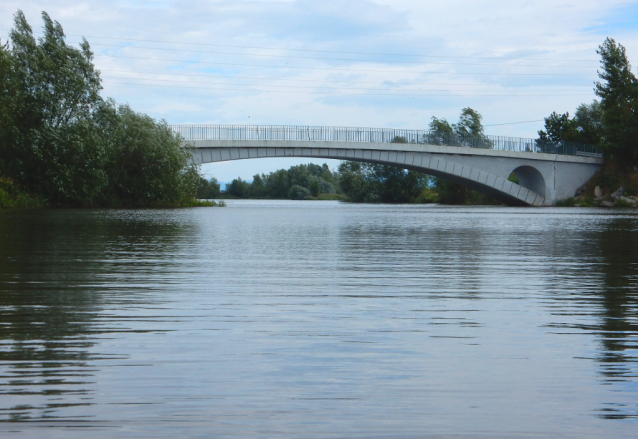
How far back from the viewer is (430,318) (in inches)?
255

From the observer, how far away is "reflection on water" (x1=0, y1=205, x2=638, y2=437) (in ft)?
11.7

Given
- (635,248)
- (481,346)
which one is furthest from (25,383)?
(635,248)

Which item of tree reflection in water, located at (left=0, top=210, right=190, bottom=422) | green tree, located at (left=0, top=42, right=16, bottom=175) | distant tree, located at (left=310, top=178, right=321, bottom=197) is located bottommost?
tree reflection in water, located at (left=0, top=210, right=190, bottom=422)

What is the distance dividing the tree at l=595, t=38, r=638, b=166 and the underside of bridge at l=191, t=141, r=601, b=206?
4.03 m

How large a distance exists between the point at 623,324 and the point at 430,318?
1.58 m

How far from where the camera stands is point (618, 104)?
64.3 meters

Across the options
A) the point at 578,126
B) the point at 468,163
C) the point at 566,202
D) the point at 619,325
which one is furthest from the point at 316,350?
the point at 578,126

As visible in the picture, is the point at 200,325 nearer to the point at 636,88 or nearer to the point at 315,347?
the point at 315,347

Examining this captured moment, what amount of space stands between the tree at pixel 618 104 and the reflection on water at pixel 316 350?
55.0 metres

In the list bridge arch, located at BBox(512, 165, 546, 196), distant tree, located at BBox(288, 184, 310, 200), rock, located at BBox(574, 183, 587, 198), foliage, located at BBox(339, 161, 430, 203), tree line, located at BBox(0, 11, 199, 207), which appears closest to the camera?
tree line, located at BBox(0, 11, 199, 207)

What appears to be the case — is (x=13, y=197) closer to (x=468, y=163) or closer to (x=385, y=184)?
(x=468, y=163)

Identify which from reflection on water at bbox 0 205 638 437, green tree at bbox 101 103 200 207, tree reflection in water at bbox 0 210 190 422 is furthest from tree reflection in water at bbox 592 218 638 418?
green tree at bbox 101 103 200 207

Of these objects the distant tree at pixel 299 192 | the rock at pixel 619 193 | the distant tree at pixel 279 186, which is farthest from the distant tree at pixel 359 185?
the rock at pixel 619 193

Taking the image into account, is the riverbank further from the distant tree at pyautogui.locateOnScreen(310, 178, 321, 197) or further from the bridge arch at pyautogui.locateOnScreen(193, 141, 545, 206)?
the distant tree at pyautogui.locateOnScreen(310, 178, 321, 197)
